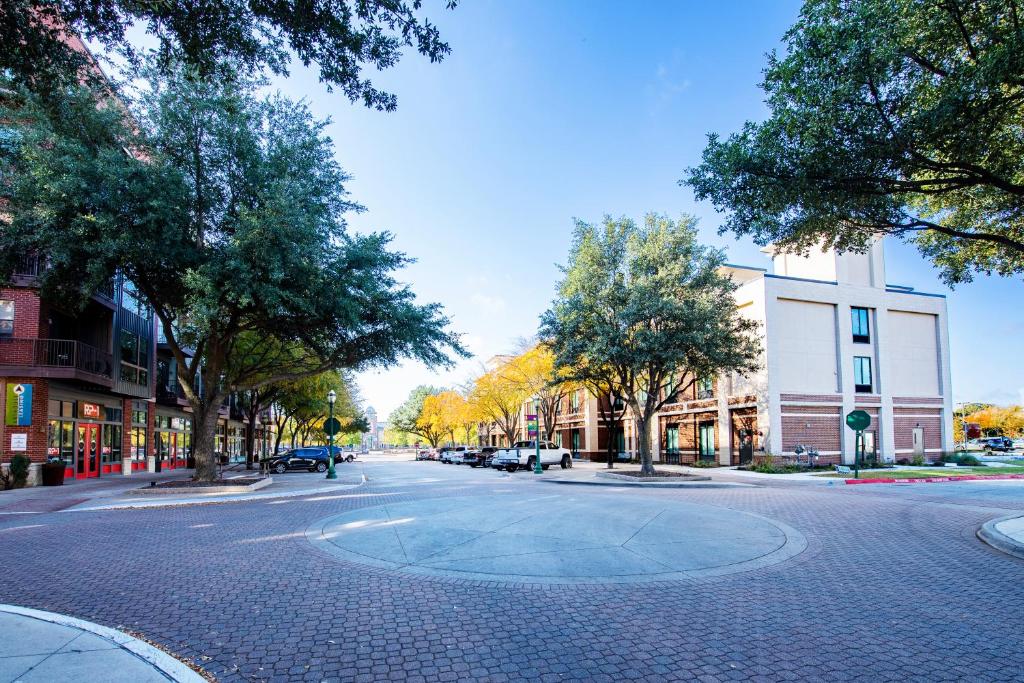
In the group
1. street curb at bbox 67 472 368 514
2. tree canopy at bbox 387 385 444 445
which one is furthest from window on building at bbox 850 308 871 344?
tree canopy at bbox 387 385 444 445

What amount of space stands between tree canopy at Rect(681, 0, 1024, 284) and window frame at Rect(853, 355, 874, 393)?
85.1 ft

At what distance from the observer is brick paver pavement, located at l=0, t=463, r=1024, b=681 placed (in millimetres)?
4742

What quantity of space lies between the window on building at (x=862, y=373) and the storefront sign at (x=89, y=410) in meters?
41.6

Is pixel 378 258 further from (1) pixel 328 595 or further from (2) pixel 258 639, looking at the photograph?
(2) pixel 258 639

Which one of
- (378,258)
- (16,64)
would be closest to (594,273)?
(378,258)

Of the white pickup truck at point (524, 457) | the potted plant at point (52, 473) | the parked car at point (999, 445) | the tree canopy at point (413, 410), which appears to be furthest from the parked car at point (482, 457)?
the tree canopy at point (413, 410)

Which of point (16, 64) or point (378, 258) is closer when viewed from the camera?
point (16, 64)

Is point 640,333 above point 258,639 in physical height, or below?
above

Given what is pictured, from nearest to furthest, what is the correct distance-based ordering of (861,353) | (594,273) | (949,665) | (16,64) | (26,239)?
(949,665), (16,64), (26,239), (594,273), (861,353)

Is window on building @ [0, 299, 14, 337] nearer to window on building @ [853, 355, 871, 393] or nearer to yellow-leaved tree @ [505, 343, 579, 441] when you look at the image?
yellow-leaved tree @ [505, 343, 579, 441]

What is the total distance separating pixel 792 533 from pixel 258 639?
9.13m

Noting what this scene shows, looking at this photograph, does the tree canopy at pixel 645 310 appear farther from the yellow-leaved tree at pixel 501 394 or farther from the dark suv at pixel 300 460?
the yellow-leaved tree at pixel 501 394

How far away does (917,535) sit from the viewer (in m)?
10.8

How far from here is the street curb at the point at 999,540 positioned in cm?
923
